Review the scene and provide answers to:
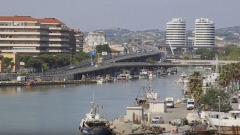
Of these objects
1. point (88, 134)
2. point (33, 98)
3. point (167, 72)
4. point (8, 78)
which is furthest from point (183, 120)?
point (167, 72)

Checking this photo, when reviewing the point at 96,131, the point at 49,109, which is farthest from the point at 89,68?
the point at 96,131

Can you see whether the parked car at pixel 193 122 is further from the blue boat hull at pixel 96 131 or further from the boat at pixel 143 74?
the boat at pixel 143 74

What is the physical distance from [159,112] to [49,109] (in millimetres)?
8670

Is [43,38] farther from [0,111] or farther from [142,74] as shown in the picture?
[0,111]

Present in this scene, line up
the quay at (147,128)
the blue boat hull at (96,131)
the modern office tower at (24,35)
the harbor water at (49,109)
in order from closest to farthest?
the quay at (147,128) < the blue boat hull at (96,131) < the harbor water at (49,109) < the modern office tower at (24,35)

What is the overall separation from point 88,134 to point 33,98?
78.6 ft

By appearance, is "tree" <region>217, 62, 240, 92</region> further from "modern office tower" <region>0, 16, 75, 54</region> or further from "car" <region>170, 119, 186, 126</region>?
"modern office tower" <region>0, 16, 75, 54</region>

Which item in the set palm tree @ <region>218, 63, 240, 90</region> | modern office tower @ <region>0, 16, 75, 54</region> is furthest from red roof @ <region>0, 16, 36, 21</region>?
palm tree @ <region>218, 63, 240, 90</region>

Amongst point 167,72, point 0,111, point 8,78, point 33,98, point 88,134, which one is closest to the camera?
point 88,134

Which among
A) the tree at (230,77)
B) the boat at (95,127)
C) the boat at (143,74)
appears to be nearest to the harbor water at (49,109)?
the boat at (95,127)

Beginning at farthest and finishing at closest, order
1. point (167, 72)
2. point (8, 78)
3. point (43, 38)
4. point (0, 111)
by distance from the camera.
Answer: point (167, 72)
point (43, 38)
point (8, 78)
point (0, 111)

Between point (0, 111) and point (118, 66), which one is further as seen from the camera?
point (118, 66)

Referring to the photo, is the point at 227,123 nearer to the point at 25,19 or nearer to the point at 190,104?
the point at 190,104

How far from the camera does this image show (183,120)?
3341 cm
